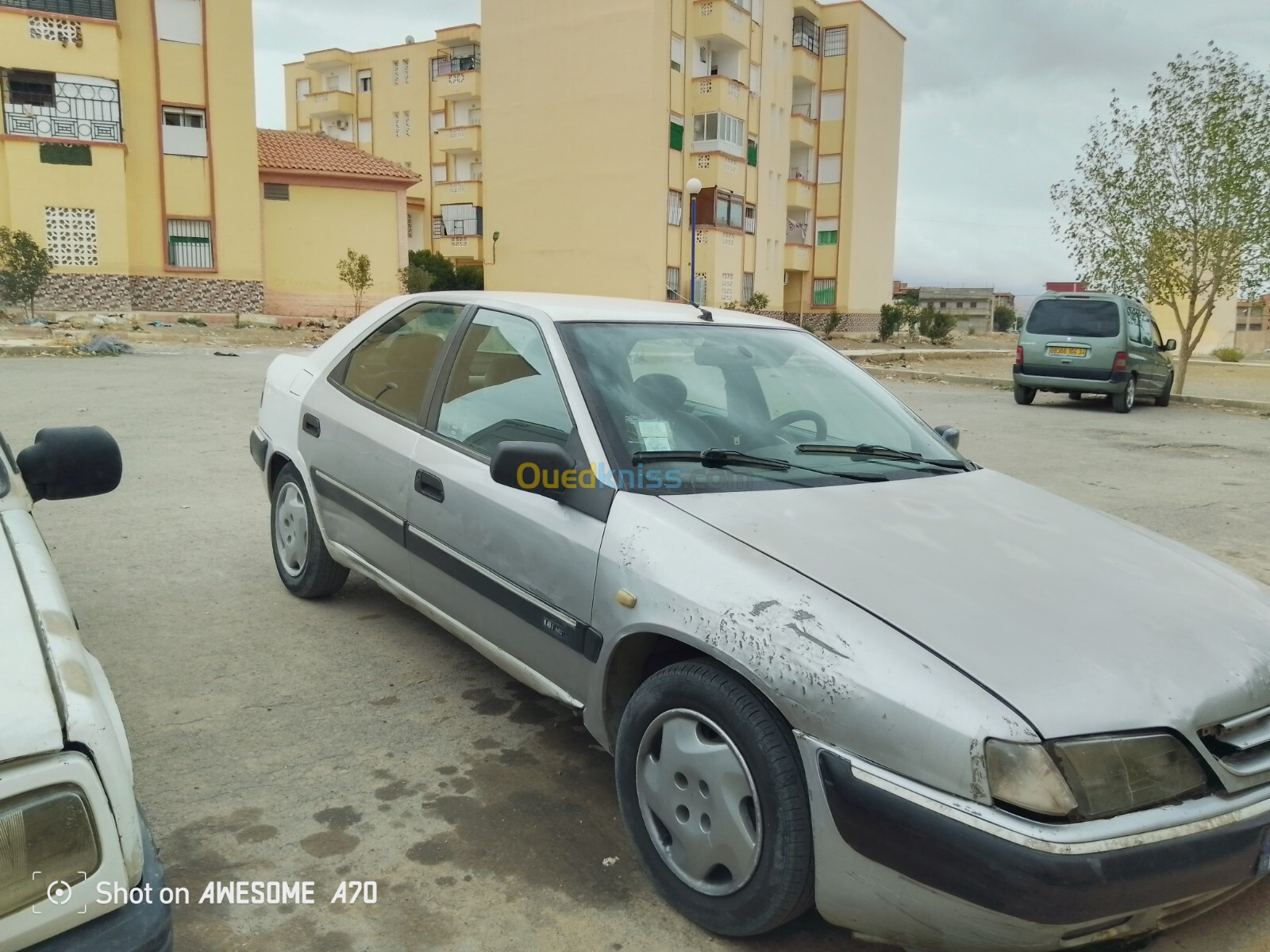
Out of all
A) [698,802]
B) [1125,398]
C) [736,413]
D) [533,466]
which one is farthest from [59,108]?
[698,802]

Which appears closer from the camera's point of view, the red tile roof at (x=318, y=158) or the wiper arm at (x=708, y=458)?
the wiper arm at (x=708, y=458)

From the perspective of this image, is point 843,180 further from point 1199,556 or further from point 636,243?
point 1199,556

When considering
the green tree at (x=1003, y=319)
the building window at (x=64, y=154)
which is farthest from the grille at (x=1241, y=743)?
the green tree at (x=1003, y=319)

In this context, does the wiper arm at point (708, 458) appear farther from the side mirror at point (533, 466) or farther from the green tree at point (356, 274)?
the green tree at point (356, 274)

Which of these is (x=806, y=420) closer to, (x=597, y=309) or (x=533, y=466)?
(x=597, y=309)

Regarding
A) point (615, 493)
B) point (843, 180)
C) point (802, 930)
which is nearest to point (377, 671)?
point (615, 493)

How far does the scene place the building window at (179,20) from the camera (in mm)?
31344

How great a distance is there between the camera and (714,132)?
41688mm

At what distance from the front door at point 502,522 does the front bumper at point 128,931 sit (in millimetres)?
1364

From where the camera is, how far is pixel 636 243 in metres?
40.0

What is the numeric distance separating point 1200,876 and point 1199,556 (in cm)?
131

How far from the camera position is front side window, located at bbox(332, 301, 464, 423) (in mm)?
4023

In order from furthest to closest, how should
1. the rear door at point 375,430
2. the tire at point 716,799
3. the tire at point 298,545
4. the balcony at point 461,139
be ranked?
the balcony at point 461,139 → the tire at point 298,545 → the rear door at point 375,430 → the tire at point 716,799

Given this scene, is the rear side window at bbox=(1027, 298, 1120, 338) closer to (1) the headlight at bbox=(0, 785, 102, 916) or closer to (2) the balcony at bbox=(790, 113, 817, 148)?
(1) the headlight at bbox=(0, 785, 102, 916)
